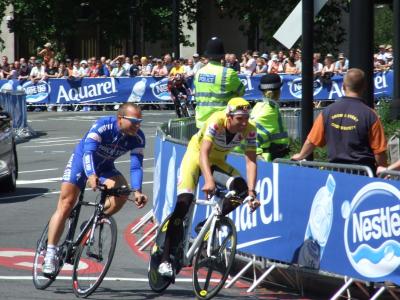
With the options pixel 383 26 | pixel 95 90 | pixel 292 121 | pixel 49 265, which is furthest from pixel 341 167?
pixel 383 26

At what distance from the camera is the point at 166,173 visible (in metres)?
13.4

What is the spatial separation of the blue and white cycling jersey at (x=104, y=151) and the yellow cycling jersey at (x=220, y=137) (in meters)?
0.48

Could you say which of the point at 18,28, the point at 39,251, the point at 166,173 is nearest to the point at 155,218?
the point at 166,173

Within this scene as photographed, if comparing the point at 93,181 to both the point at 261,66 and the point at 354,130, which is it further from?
the point at 261,66

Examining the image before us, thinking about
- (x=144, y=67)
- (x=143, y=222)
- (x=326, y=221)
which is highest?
(x=144, y=67)

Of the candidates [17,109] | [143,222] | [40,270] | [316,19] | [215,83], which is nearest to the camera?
[40,270]

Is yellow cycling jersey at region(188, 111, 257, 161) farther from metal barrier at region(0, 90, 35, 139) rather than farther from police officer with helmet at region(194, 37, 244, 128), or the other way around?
metal barrier at region(0, 90, 35, 139)

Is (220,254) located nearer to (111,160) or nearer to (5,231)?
(111,160)

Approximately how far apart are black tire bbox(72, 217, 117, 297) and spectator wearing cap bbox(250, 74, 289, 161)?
3217mm

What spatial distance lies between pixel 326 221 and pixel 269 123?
3.27m

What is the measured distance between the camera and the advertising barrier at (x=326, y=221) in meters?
9.10

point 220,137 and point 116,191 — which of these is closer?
point 220,137

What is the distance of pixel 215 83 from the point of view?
13547mm

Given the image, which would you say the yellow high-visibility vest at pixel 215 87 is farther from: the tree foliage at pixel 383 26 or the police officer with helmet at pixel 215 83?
the tree foliage at pixel 383 26
